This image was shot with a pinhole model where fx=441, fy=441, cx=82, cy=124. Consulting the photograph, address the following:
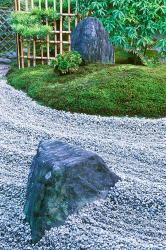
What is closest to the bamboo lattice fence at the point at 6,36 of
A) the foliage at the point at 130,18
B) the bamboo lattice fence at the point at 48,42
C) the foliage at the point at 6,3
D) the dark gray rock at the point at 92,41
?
the foliage at the point at 6,3

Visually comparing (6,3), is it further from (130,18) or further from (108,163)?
(108,163)

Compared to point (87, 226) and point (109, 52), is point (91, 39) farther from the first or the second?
point (87, 226)

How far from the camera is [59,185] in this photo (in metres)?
3.46

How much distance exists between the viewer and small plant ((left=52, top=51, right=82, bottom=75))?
7.34m

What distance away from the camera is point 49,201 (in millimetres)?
3428

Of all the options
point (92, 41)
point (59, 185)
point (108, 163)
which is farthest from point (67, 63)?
point (59, 185)

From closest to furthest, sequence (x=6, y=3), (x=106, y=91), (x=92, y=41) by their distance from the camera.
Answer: (x=106, y=91) → (x=92, y=41) → (x=6, y=3)

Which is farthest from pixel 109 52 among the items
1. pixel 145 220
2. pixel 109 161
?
pixel 145 220

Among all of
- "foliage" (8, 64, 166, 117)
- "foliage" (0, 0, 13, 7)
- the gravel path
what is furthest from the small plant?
"foliage" (0, 0, 13, 7)

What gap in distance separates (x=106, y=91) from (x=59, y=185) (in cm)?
344

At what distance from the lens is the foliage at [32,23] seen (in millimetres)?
8594

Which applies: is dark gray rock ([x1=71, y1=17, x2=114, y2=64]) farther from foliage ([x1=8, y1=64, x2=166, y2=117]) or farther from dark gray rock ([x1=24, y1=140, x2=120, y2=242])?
dark gray rock ([x1=24, y1=140, x2=120, y2=242])

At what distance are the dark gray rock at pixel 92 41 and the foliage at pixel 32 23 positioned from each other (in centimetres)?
88

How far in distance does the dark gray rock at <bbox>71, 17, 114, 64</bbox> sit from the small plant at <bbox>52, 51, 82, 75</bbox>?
0.46 metres
